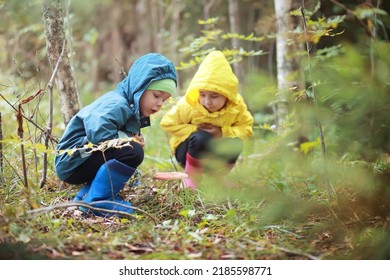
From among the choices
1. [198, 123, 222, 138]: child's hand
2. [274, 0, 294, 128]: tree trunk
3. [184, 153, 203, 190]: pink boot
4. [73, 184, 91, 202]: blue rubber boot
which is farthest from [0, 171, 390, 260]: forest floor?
[274, 0, 294, 128]: tree trunk

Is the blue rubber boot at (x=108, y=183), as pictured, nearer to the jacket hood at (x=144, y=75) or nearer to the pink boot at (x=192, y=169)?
the jacket hood at (x=144, y=75)

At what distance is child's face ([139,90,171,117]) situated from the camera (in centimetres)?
298

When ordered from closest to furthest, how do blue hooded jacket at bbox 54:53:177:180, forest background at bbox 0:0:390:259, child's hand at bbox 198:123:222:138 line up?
forest background at bbox 0:0:390:259
blue hooded jacket at bbox 54:53:177:180
child's hand at bbox 198:123:222:138

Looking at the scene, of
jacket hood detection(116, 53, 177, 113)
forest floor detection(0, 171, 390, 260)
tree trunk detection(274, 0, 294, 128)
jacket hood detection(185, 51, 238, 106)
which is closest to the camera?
forest floor detection(0, 171, 390, 260)

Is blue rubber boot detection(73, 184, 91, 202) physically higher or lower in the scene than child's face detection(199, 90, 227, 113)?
lower

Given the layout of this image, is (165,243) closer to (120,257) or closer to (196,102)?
(120,257)

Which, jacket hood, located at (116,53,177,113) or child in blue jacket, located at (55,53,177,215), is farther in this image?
Result: jacket hood, located at (116,53,177,113)

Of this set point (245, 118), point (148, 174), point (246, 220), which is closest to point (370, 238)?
point (246, 220)

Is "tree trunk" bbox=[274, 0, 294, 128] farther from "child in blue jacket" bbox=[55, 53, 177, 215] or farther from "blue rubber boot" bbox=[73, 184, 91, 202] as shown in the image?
"blue rubber boot" bbox=[73, 184, 91, 202]

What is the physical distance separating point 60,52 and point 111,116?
79 cm

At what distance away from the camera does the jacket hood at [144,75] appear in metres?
2.92

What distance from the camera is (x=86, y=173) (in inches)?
115

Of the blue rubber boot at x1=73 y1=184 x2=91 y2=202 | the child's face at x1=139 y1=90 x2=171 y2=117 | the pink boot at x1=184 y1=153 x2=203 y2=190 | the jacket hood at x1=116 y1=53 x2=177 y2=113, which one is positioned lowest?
the pink boot at x1=184 y1=153 x2=203 y2=190
